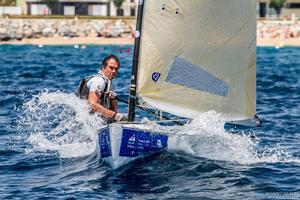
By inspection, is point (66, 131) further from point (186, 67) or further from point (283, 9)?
point (283, 9)

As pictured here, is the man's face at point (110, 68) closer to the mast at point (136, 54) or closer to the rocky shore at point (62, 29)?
the mast at point (136, 54)

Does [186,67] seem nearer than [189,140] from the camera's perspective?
Yes

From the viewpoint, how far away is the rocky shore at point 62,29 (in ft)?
303

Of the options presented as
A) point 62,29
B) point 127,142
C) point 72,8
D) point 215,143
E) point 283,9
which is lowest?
point 62,29

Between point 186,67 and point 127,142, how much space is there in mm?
1767

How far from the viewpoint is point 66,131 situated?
67.2 ft

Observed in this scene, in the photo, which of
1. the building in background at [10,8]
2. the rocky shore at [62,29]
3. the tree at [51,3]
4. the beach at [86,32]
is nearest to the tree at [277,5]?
the beach at [86,32]

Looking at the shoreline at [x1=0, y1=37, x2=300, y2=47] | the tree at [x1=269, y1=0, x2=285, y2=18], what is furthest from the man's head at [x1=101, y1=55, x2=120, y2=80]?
the tree at [x1=269, y1=0, x2=285, y2=18]

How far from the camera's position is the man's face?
1580 cm

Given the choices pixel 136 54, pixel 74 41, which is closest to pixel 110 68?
pixel 136 54

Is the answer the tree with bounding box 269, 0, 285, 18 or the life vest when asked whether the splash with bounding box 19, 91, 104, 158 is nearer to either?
the life vest

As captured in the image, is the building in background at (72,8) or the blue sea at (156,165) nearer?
the blue sea at (156,165)

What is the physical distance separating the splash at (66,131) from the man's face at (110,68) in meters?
0.69

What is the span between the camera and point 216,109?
15812 millimetres
